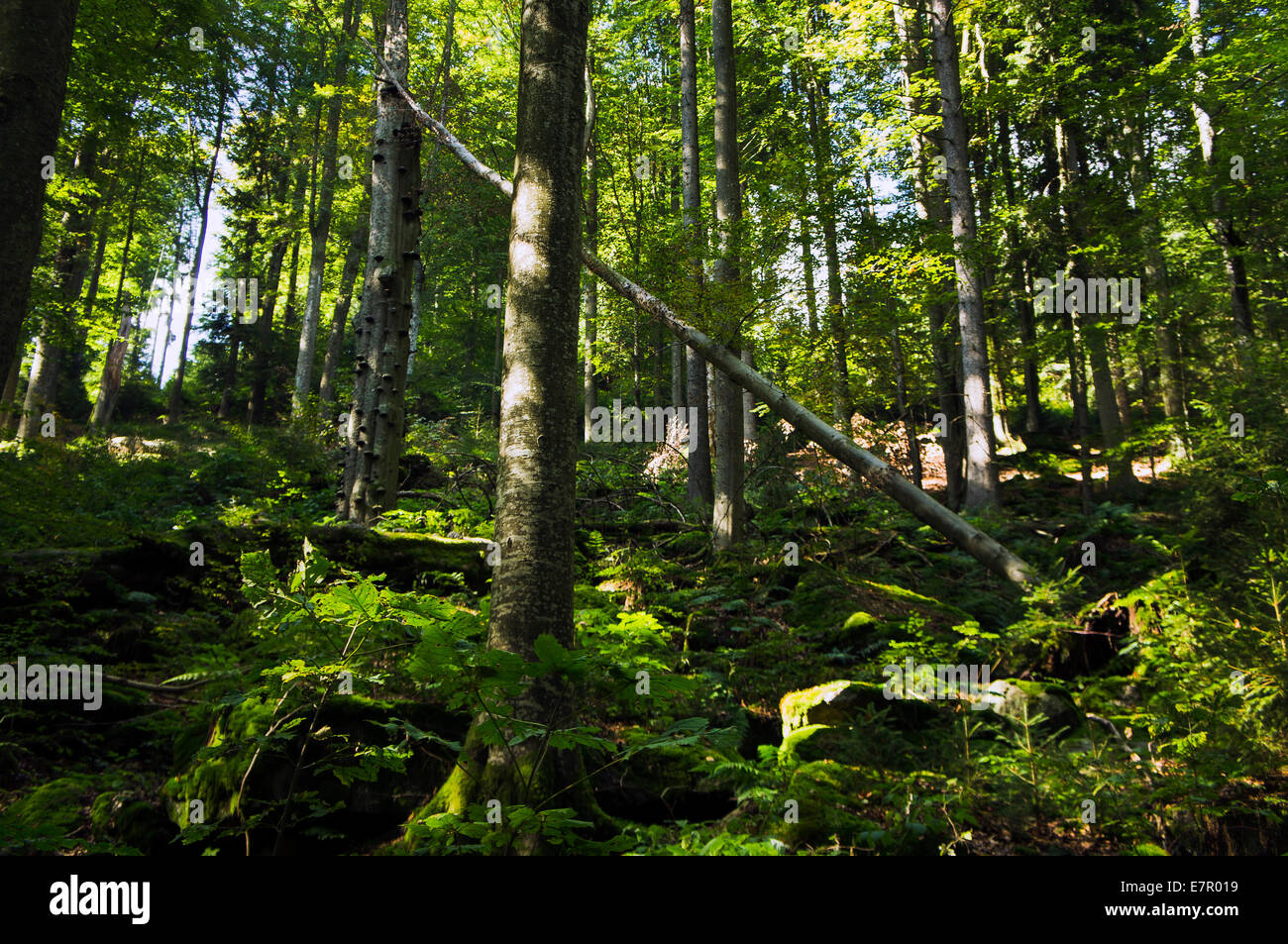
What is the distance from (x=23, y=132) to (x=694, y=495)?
986 centimetres

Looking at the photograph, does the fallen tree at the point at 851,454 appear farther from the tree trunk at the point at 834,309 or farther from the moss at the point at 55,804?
the moss at the point at 55,804

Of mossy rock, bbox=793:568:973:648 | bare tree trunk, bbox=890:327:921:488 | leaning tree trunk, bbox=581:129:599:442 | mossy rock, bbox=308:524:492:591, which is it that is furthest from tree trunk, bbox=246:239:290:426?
mossy rock, bbox=793:568:973:648

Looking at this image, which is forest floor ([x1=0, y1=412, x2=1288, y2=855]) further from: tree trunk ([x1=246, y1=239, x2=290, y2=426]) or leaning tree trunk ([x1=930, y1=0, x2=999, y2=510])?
tree trunk ([x1=246, y1=239, x2=290, y2=426])

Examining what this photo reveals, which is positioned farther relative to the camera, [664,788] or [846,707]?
[846,707]

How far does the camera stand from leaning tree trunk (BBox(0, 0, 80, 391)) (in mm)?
3510

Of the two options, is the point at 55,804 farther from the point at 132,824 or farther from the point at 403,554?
the point at 403,554

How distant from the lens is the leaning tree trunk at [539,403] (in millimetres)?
3551

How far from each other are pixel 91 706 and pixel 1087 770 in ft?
22.7

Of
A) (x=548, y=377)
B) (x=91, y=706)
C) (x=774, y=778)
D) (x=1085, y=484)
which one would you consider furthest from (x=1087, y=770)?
(x=1085, y=484)

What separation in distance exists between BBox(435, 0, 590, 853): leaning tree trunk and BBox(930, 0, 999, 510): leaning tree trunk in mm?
9845

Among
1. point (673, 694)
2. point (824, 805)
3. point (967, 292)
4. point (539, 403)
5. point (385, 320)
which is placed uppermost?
point (967, 292)

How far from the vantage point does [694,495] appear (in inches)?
481

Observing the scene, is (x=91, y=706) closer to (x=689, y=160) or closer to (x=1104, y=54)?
(x=689, y=160)

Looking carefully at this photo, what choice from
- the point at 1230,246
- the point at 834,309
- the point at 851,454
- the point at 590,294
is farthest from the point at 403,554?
the point at 1230,246
